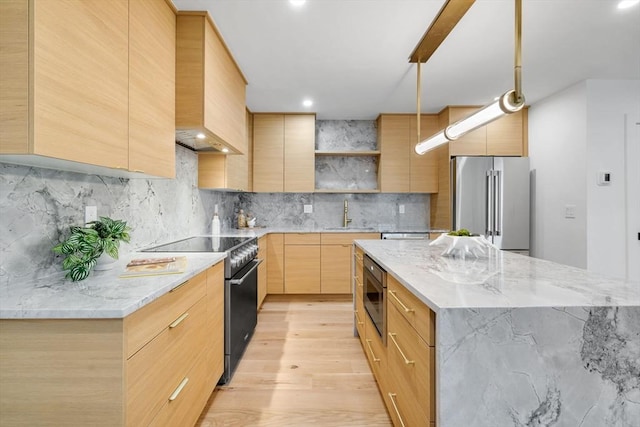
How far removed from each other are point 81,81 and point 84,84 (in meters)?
0.02

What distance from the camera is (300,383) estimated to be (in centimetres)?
212

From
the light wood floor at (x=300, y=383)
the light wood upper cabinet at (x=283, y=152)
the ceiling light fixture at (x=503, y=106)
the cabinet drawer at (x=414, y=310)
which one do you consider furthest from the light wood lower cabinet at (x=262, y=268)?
the ceiling light fixture at (x=503, y=106)

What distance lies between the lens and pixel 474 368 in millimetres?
968

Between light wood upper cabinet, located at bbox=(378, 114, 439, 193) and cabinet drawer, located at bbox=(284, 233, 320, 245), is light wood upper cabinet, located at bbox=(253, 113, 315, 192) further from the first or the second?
light wood upper cabinet, located at bbox=(378, 114, 439, 193)

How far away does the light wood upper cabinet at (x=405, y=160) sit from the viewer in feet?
13.8

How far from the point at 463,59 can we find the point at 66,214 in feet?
10.1

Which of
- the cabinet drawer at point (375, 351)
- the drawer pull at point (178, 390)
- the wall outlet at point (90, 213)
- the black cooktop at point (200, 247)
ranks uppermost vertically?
the wall outlet at point (90, 213)

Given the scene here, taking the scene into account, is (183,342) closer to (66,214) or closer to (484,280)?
(66,214)

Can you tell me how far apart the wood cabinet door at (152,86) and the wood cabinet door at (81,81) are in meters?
0.07

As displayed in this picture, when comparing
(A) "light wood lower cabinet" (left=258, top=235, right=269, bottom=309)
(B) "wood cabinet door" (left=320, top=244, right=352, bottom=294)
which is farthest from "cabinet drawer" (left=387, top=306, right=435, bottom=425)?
(B) "wood cabinet door" (left=320, top=244, right=352, bottom=294)

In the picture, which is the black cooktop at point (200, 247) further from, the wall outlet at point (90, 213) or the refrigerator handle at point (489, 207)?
the refrigerator handle at point (489, 207)

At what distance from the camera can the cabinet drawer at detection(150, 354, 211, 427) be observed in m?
1.24

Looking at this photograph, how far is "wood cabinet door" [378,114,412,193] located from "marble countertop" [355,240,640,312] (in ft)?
8.06

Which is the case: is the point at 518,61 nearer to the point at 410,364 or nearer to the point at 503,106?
the point at 503,106
